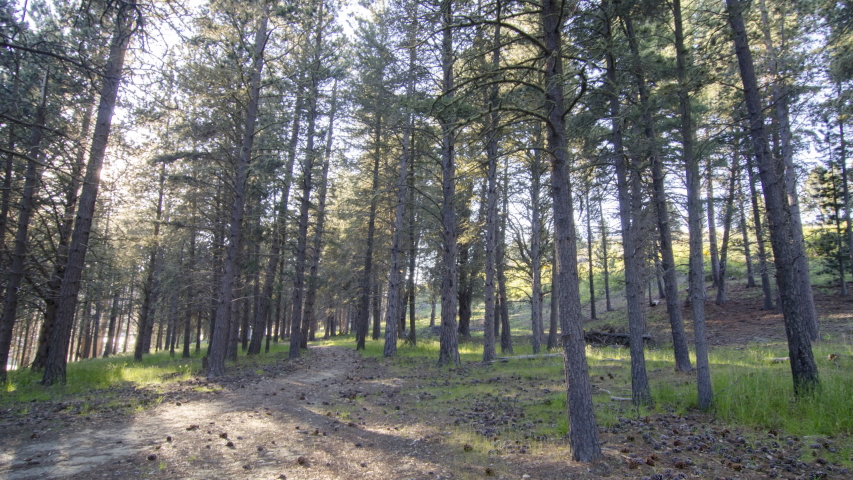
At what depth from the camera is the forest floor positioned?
4.75 m

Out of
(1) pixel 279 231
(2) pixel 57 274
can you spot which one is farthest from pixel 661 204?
(2) pixel 57 274

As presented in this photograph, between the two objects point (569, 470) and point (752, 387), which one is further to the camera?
point (752, 387)

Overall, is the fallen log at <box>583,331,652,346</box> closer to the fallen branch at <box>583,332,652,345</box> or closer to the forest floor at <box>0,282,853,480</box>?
the fallen branch at <box>583,332,652,345</box>

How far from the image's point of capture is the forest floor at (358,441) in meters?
4.75

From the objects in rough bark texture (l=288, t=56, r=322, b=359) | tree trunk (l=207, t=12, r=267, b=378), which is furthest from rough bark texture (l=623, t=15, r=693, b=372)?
rough bark texture (l=288, t=56, r=322, b=359)

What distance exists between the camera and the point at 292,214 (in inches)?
760

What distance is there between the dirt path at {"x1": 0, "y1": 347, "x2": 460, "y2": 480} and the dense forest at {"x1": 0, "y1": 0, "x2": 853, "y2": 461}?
2.77 metres

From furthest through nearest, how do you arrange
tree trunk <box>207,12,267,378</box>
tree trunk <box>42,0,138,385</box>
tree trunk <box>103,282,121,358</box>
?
tree trunk <box>103,282,121,358</box> < tree trunk <box>207,12,267,378</box> < tree trunk <box>42,0,138,385</box>

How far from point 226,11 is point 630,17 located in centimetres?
1128

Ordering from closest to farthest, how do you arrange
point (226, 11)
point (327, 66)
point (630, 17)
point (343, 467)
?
point (343, 467) → point (630, 17) → point (226, 11) → point (327, 66)

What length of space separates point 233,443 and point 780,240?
32.4ft

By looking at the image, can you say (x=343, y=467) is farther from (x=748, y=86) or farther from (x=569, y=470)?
(x=748, y=86)

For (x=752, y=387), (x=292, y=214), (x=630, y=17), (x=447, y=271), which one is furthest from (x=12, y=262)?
(x=752, y=387)

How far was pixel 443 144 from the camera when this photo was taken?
14570 millimetres
